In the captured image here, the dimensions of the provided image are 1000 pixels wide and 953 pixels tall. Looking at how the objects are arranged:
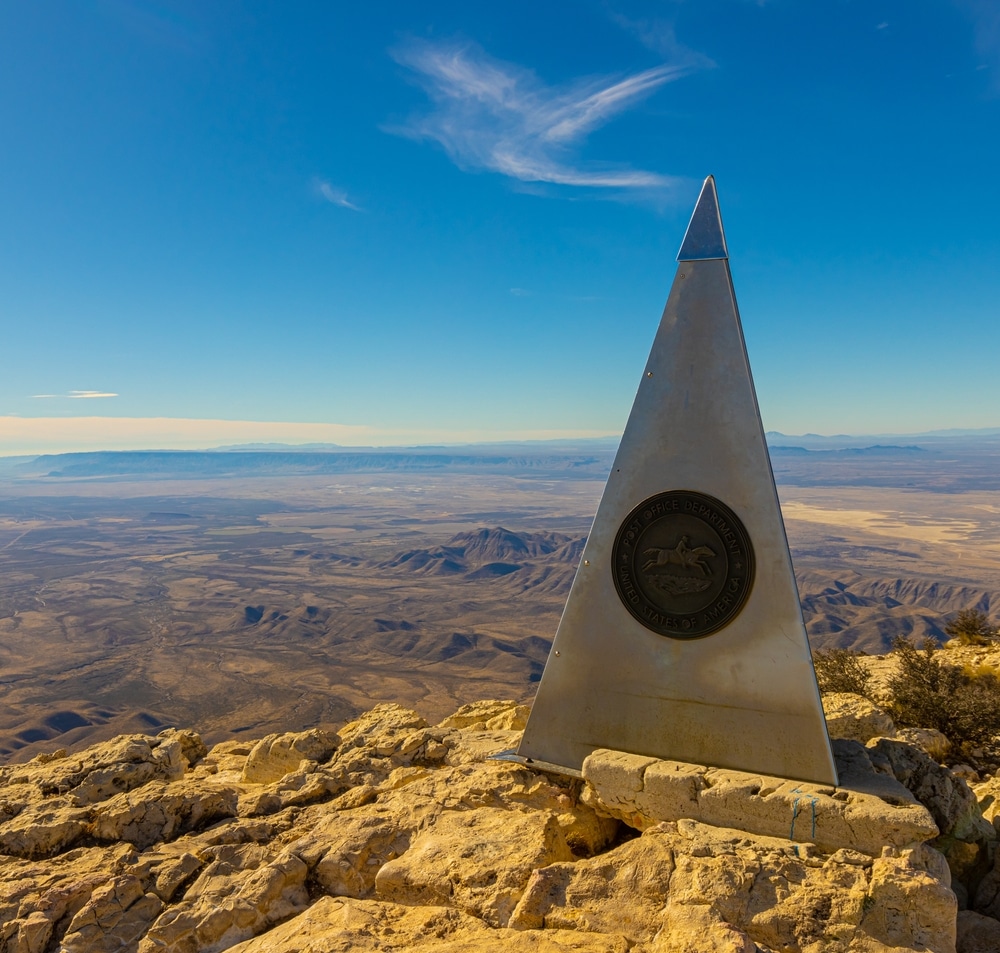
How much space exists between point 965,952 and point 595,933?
2953 millimetres

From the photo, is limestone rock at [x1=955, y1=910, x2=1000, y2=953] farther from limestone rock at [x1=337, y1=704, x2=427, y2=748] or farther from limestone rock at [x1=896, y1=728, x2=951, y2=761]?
limestone rock at [x1=337, y1=704, x2=427, y2=748]

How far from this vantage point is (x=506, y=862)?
5.30 m

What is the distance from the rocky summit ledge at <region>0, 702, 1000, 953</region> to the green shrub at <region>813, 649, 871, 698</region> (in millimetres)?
4481

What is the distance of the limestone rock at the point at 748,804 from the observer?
4906 mm

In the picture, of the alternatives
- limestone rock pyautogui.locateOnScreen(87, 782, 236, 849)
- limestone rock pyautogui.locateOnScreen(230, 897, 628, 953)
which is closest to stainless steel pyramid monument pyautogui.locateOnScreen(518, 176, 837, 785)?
limestone rock pyautogui.locateOnScreen(230, 897, 628, 953)

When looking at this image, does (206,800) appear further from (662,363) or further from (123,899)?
(662,363)

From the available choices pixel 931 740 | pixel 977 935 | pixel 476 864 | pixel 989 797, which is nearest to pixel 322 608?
pixel 931 740

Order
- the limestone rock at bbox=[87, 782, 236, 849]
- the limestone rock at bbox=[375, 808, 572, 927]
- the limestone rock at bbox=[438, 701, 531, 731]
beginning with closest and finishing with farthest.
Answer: the limestone rock at bbox=[375, 808, 572, 927], the limestone rock at bbox=[87, 782, 236, 849], the limestone rock at bbox=[438, 701, 531, 731]

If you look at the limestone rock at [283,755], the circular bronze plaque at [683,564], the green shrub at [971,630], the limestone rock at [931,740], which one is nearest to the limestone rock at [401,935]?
the circular bronze plaque at [683,564]

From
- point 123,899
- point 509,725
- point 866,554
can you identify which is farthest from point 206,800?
point 866,554

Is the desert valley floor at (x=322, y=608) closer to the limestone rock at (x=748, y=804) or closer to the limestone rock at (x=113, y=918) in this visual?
the limestone rock at (x=113, y=918)

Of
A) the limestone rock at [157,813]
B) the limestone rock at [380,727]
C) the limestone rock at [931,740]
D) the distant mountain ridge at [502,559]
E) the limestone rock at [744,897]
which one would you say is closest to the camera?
the limestone rock at [744,897]

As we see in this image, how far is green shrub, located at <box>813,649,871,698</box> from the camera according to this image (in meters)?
10.4

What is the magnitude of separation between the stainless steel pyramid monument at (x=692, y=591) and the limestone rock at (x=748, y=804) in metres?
0.41
